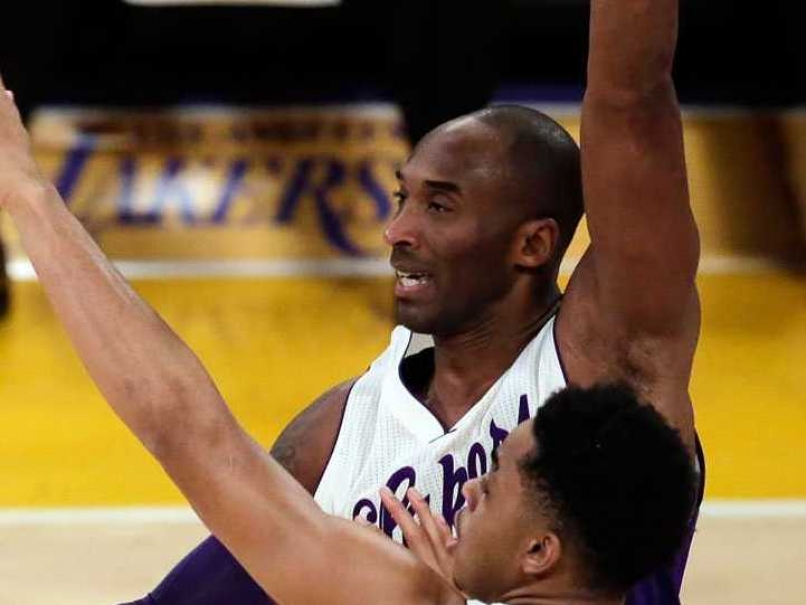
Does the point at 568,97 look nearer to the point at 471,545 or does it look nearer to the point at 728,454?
the point at 728,454

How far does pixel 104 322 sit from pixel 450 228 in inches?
28.0

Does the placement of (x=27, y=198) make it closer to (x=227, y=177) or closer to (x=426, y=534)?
(x=426, y=534)

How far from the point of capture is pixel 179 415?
2061mm

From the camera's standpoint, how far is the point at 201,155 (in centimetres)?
622

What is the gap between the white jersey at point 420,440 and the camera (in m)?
2.58

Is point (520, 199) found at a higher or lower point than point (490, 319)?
higher

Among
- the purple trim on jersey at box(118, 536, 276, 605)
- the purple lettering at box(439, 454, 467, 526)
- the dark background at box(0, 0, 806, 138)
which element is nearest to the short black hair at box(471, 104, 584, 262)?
the purple lettering at box(439, 454, 467, 526)

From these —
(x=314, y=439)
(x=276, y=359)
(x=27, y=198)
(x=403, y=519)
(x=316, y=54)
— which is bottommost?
(x=276, y=359)

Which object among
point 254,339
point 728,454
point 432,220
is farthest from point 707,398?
point 432,220

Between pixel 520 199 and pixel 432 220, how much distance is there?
5.0 inches

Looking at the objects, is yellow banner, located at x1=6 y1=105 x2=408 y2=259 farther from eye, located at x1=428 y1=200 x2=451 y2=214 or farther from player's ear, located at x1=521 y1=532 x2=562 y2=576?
player's ear, located at x1=521 y1=532 x2=562 y2=576

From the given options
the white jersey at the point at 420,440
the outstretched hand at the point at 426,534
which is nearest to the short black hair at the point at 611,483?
the outstretched hand at the point at 426,534

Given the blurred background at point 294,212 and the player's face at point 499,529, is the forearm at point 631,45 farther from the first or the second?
the blurred background at point 294,212

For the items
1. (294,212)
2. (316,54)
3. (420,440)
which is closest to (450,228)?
(420,440)
